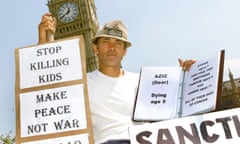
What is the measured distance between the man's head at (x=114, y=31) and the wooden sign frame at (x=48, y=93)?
188 millimetres

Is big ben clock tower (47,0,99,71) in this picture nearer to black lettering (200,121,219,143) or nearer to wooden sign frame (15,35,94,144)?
wooden sign frame (15,35,94,144)

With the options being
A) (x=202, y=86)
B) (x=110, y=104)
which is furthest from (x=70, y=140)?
(x=202, y=86)

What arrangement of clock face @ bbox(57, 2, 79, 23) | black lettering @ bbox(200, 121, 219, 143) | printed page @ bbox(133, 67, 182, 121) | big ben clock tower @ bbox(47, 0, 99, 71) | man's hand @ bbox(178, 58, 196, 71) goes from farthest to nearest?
1. clock face @ bbox(57, 2, 79, 23)
2. big ben clock tower @ bbox(47, 0, 99, 71)
3. man's hand @ bbox(178, 58, 196, 71)
4. printed page @ bbox(133, 67, 182, 121)
5. black lettering @ bbox(200, 121, 219, 143)

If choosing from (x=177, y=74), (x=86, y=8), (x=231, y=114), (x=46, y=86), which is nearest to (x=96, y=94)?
(x=46, y=86)

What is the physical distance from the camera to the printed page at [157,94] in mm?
3764

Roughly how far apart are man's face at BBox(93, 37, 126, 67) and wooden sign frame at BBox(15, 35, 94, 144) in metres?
0.17

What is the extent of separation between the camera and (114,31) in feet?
12.6

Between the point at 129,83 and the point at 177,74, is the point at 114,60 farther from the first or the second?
the point at 177,74

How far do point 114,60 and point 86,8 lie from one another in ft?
198

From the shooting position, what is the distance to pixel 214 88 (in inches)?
143

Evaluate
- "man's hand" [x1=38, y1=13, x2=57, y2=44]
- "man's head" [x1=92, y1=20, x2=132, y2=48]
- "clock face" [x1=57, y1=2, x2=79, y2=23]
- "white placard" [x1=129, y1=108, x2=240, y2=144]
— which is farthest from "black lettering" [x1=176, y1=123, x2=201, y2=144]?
"clock face" [x1=57, y1=2, x2=79, y2=23]

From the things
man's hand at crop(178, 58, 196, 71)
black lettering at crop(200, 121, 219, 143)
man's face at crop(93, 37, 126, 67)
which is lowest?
black lettering at crop(200, 121, 219, 143)

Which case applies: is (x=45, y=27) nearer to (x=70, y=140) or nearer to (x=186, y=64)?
(x=70, y=140)

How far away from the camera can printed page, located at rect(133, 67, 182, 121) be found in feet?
12.3
